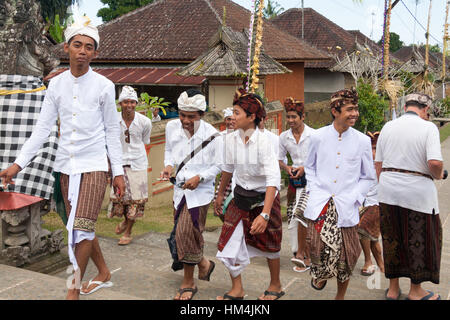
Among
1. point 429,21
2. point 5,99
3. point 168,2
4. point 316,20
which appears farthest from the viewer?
point 429,21

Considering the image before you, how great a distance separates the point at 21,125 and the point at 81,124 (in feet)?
4.13

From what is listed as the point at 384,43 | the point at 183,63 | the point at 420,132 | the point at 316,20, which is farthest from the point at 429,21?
the point at 420,132

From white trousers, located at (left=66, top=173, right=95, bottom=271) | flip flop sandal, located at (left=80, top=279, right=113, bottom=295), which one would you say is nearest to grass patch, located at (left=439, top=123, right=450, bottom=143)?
flip flop sandal, located at (left=80, top=279, right=113, bottom=295)

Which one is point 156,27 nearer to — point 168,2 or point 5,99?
point 168,2

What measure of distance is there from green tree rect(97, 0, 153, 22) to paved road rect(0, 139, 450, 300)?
1350 inches

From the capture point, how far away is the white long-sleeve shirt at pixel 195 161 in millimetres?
4527

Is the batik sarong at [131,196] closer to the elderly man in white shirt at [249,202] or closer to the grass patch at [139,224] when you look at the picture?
the grass patch at [139,224]

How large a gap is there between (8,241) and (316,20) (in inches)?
1173

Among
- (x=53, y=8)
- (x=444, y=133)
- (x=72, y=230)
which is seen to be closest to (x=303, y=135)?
Answer: (x=72, y=230)

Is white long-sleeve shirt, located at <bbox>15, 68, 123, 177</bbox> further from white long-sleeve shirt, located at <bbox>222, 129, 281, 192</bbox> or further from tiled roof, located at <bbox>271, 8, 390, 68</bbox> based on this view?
tiled roof, located at <bbox>271, 8, 390, 68</bbox>

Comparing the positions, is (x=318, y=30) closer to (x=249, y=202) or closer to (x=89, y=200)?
(x=249, y=202)

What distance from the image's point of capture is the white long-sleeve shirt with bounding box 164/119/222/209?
4.53m

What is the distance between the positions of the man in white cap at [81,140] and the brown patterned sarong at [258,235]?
100 cm

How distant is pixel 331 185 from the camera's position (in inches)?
169
